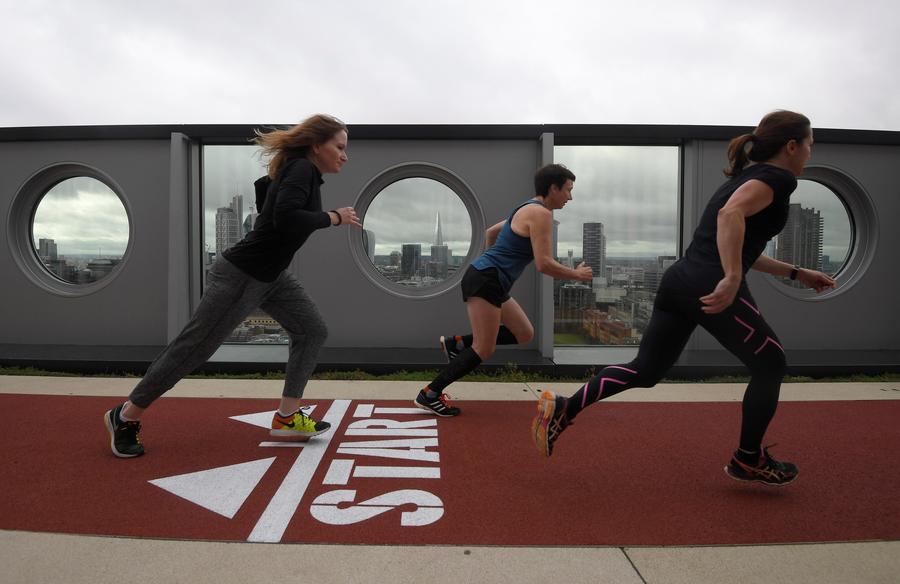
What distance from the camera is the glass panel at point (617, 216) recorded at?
6.20m

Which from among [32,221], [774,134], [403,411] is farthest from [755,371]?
[32,221]

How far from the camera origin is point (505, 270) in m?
3.45

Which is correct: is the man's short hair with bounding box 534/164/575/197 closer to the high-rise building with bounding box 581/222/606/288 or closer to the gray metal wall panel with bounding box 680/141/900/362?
the high-rise building with bounding box 581/222/606/288

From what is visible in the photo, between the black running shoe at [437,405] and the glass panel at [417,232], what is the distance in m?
2.55

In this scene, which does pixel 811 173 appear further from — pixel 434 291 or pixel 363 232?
pixel 363 232

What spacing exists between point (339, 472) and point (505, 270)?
1652 millimetres

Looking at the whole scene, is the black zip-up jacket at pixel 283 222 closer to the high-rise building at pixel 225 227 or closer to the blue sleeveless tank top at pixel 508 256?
the blue sleeveless tank top at pixel 508 256

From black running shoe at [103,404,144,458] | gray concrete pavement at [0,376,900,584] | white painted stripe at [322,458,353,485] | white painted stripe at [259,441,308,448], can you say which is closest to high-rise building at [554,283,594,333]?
white painted stripe at [259,441,308,448]

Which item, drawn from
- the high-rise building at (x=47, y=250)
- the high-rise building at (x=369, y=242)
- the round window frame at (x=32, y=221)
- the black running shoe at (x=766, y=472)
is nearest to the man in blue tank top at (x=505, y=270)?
the black running shoe at (x=766, y=472)

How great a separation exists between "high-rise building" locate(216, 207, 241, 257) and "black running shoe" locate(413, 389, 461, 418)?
12.5 feet

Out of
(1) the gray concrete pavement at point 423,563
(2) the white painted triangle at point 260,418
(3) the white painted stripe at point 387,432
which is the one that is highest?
(3) the white painted stripe at point 387,432

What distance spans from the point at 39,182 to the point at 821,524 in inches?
309

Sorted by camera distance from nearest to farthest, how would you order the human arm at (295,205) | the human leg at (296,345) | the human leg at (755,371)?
the human leg at (755,371) → the human arm at (295,205) → the human leg at (296,345)

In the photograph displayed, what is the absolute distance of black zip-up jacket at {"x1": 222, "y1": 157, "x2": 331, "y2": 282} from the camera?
2594 mm
